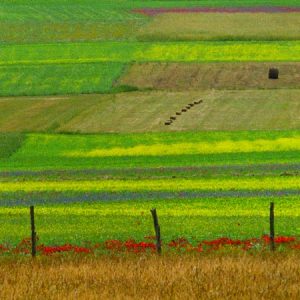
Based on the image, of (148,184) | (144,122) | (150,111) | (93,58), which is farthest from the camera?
(93,58)

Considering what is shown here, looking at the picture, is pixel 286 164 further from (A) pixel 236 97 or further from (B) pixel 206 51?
(B) pixel 206 51

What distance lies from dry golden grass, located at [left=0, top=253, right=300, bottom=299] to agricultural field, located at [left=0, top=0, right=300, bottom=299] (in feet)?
0.19

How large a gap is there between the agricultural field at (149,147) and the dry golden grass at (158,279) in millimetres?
57

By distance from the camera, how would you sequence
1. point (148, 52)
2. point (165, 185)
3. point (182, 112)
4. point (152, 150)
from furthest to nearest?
point (148, 52), point (182, 112), point (152, 150), point (165, 185)

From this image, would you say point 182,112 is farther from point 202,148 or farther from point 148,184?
point 148,184

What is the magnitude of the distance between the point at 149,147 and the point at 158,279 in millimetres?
41415

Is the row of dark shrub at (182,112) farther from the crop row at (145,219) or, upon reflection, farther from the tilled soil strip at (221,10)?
the tilled soil strip at (221,10)

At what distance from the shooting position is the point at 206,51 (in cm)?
9831

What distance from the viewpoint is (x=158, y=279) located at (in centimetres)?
2031

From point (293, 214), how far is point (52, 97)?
47.3 m

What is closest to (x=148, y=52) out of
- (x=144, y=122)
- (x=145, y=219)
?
(x=144, y=122)

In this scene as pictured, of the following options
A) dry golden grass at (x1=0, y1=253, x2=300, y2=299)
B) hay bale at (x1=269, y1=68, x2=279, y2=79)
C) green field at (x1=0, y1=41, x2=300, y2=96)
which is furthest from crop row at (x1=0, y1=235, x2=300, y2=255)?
hay bale at (x1=269, y1=68, x2=279, y2=79)

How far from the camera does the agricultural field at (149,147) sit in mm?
22766

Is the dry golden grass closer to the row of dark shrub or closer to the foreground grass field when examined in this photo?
the foreground grass field
